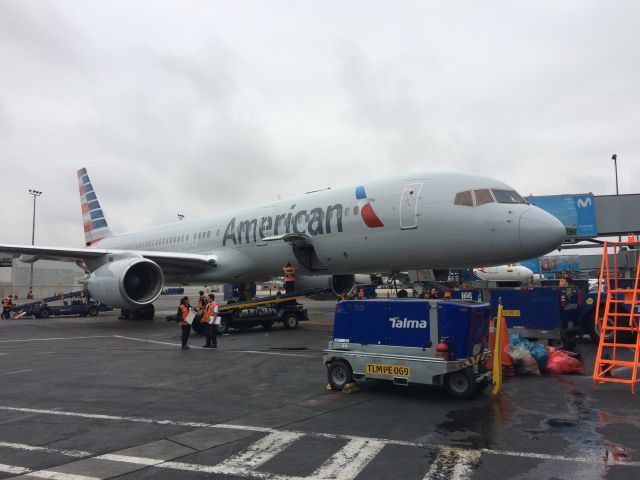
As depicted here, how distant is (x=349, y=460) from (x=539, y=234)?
8.61 meters

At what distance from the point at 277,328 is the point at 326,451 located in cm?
1341

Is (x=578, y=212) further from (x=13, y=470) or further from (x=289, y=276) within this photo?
(x=13, y=470)

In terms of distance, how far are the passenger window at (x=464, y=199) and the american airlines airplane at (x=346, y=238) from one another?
0.08 feet

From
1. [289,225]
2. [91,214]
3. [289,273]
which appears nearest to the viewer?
[289,273]

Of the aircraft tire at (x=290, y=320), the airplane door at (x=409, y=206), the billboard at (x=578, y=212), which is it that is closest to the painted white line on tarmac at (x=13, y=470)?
the airplane door at (x=409, y=206)

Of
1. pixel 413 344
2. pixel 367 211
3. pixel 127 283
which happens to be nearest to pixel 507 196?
pixel 367 211

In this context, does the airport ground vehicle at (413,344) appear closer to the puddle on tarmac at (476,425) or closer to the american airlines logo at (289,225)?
the puddle on tarmac at (476,425)

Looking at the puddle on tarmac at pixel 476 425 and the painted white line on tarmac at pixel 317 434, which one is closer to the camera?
the painted white line on tarmac at pixel 317 434

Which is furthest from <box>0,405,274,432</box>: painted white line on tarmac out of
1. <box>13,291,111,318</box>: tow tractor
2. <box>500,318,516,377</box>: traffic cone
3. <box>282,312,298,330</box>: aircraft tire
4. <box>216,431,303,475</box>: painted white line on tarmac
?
<box>13,291,111,318</box>: tow tractor

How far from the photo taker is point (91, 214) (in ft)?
106

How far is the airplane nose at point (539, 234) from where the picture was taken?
11.6 m

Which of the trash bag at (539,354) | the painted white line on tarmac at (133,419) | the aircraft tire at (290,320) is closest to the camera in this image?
the painted white line on tarmac at (133,419)

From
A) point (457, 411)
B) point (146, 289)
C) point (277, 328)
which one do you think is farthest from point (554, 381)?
point (146, 289)

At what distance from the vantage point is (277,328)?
1836cm
